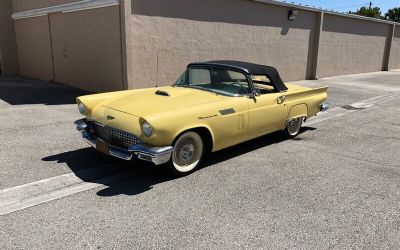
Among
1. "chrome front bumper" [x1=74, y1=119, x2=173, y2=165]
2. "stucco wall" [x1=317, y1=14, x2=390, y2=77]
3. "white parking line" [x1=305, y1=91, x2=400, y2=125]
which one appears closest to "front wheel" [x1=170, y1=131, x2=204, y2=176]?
"chrome front bumper" [x1=74, y1=119, x2=173, y2=165]

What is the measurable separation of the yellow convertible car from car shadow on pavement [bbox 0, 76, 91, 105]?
490 cm

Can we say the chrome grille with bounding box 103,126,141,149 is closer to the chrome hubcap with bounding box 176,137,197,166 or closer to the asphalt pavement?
the asphalt pavement

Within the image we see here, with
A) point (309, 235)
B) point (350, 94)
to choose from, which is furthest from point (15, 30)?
point (309, 235)

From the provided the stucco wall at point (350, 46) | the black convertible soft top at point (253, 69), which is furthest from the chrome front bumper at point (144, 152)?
the stucco wall at point (350, 46)

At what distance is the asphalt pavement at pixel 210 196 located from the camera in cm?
318

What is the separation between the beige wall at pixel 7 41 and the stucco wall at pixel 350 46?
13.4 m

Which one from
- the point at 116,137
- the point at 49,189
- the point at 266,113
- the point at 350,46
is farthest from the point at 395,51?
the point at 49,189

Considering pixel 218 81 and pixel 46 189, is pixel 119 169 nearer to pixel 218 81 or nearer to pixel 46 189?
pixel 46 189

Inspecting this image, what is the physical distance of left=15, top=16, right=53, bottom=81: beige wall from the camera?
13.2 meters

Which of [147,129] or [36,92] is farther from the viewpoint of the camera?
[36,92]

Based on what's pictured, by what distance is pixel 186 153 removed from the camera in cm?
451

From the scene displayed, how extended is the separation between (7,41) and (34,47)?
7.24ft

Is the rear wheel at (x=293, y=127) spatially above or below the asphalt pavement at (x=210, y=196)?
above

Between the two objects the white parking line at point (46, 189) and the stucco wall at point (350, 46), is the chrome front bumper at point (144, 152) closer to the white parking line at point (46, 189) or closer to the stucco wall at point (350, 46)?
the white parking line at point (46, 189)
